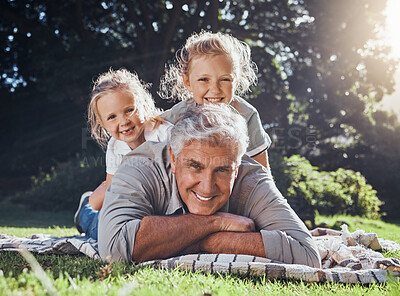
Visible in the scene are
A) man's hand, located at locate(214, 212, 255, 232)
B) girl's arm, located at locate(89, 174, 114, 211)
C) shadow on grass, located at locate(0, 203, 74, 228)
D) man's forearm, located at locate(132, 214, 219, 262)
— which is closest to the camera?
man's forearm, located at locate(132, 214, 219, 262)

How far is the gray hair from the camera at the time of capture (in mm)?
2881

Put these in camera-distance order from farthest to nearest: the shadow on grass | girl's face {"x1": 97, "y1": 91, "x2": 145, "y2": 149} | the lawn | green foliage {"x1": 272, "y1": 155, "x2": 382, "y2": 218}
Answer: green foliage {"x1": 272, "y1": 155, "x2": 382, "y2": 218}, the shadow on grass, girl's face {"x1": 97, "y1": 91, "x2": 145, "y2": 149}, the lawn

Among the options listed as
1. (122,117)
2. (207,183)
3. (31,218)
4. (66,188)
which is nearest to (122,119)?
(122,117)

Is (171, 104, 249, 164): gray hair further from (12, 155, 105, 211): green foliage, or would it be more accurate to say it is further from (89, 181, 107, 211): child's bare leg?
(12, 155, 105, 211): green foliage

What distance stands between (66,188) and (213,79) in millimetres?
7310

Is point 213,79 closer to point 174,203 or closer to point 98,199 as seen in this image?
point 174,203

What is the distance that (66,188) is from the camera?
1023cm

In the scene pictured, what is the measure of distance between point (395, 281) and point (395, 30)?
12.1 meters

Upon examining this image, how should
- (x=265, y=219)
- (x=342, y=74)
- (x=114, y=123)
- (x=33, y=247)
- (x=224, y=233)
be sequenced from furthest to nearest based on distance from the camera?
1. (x=342, y=74)
2. (x=114, y=123)
3. (x=33, y=247)
4. (x=265, y=219)
5. (x=224, y=233)

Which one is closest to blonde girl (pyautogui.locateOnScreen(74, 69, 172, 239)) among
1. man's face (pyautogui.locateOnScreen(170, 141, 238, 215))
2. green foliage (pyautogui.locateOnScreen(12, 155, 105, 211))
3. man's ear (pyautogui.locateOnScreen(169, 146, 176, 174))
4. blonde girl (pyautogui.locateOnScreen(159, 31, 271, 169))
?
blonde girl (pyautogui.locateOnScreen(159, 31, 271, 169))

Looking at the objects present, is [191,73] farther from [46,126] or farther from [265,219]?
[46,126]

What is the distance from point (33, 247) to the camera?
374 cm

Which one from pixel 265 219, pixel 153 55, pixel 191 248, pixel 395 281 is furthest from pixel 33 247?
pixel 153 55

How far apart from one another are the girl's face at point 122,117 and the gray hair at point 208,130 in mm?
1481
